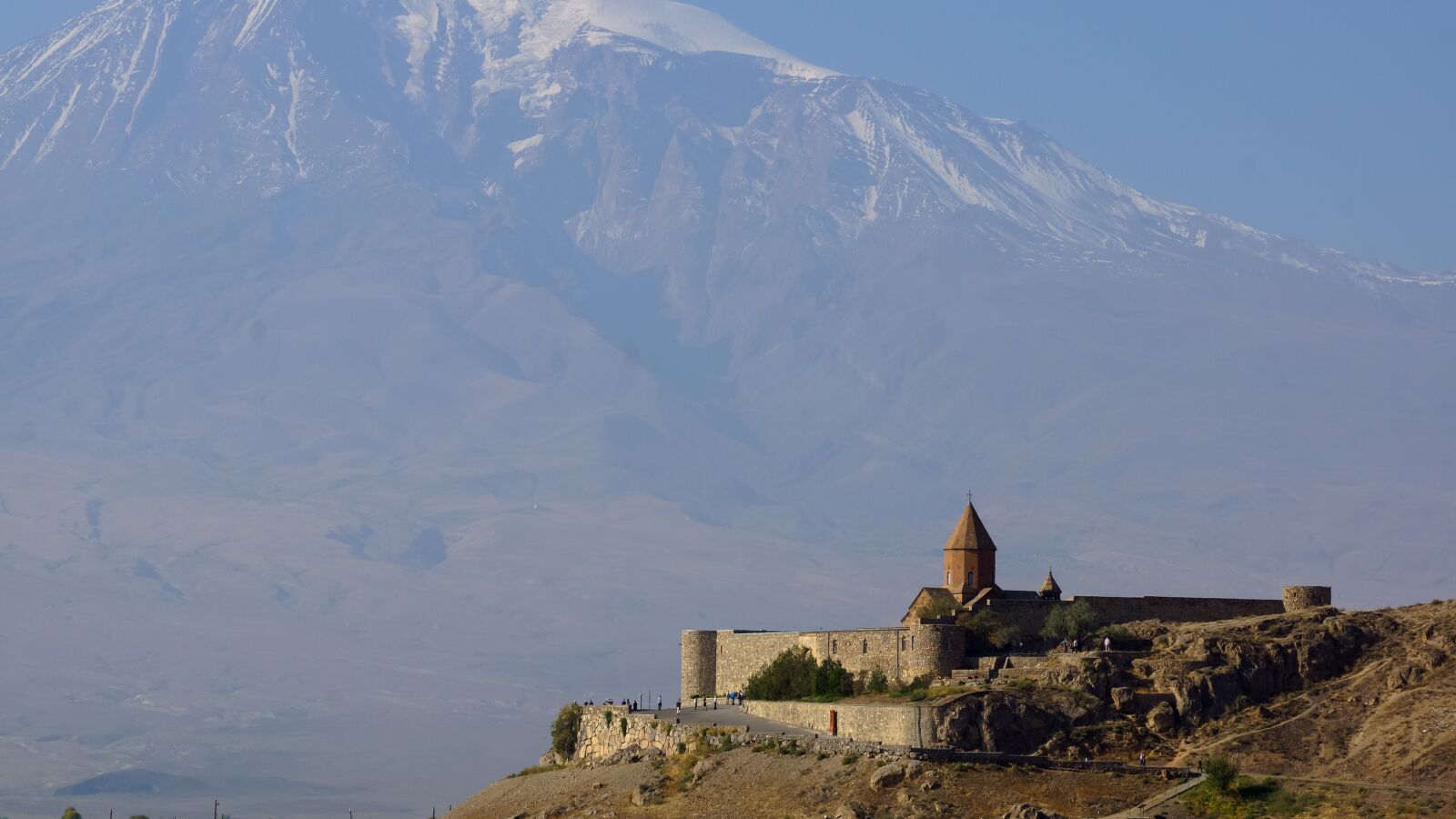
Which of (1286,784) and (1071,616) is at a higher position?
(1071,616)

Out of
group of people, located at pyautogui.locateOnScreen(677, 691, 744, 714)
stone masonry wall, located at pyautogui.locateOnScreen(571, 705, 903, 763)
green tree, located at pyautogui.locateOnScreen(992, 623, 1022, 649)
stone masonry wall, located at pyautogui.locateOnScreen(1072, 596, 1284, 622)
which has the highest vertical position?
stone masonry wall, located at pyautogui.locateOnScreen(1072, 596, 1284, 622)

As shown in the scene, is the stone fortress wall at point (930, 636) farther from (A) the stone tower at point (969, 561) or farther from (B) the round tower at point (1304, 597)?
(A) the stone tower at point (969, 561)

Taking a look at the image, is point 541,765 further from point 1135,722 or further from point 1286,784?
point 1286,784

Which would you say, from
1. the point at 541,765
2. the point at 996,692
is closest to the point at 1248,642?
the point at 996,692

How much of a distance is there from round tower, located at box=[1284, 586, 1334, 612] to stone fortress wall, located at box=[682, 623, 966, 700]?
1056cm

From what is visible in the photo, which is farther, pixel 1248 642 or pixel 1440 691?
pixel 1248 642

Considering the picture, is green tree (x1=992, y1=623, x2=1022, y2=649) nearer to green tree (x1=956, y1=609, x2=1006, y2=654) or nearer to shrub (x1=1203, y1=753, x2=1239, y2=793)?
green tree (x1=956, y1=609, x2=1006, y2=654)

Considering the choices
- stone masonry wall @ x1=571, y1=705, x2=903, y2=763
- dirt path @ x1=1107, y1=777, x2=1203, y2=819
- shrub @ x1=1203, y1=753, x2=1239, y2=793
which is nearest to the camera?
dirt path @ x1=1107, y1=777, x2=1203, y2=819

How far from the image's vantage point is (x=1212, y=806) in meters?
53.9

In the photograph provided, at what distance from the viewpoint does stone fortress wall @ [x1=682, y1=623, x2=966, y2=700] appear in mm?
65875

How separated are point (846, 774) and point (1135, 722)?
28.3 feet

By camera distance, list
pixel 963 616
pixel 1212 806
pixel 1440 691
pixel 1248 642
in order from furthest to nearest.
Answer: pixel 963 616 < pixel 1248 642 < pixel 1440 691 < pixel 1212 806

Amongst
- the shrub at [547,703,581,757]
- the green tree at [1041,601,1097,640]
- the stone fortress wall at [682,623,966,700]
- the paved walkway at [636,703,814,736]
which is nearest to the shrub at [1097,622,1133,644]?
the green tree at [1041,601,1097,640]

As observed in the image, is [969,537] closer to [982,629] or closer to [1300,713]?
[982,629]
